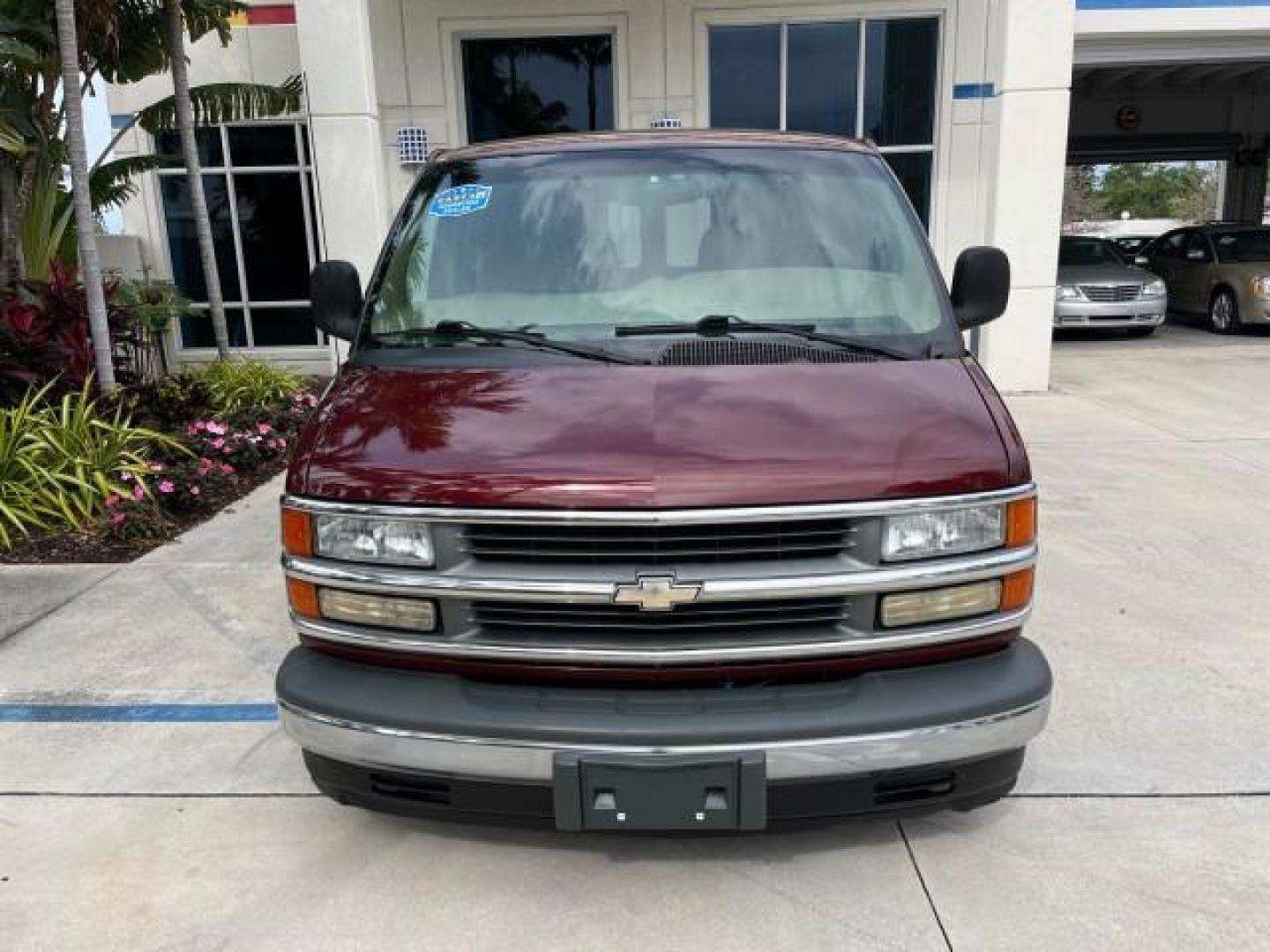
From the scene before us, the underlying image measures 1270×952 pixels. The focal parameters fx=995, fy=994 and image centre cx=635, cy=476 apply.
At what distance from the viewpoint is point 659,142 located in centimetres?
372

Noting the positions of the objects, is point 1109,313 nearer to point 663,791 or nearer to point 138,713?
point 138,713

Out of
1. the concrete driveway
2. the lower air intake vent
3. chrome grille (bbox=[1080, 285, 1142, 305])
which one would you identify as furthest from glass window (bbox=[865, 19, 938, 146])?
the lower air intake vent

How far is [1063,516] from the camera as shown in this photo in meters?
6.28

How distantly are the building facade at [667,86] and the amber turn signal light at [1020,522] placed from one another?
350 inches

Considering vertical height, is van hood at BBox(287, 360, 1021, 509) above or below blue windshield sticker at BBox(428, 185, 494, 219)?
below

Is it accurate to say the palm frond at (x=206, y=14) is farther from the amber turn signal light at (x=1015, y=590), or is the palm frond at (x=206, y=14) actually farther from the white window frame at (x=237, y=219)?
the amber turn signal light at (x=1015, y=590)

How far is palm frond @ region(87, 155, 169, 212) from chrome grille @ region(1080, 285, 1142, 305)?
12701mm

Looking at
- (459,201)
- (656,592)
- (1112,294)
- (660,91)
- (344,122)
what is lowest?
(1112,294)

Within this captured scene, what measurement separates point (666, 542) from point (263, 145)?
1148cm

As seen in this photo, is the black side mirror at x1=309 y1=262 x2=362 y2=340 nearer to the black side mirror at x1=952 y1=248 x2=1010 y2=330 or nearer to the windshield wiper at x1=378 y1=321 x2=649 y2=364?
the windshield wiper at x1=378 y1=321 x2=649 y2=364

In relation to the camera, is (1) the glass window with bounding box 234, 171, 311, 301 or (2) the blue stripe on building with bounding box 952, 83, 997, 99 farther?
(1) the glass window with bounding box 234, 171, 311, 301

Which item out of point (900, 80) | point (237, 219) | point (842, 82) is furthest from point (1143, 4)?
point (237, 219)

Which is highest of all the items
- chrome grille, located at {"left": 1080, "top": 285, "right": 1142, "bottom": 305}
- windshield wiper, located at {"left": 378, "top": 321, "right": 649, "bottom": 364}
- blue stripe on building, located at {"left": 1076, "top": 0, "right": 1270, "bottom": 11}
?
blue stripe on building, located at {"left": 1076, "top": 0, "right": 1270, "bottom": 11}

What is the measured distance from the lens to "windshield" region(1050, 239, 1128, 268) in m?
16.2
